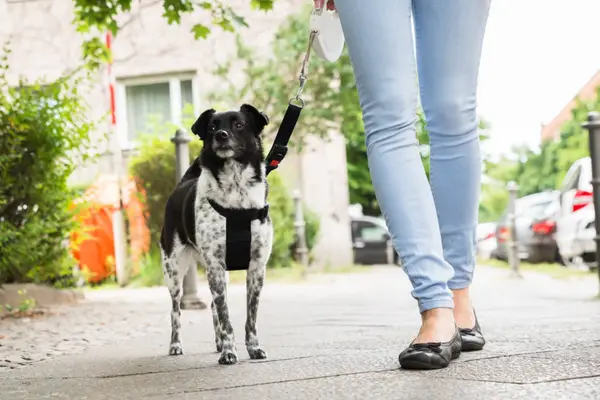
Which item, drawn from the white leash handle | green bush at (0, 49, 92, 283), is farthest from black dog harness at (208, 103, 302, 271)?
green bush at (0, 49, 92, 283)

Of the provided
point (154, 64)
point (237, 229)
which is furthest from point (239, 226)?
point (154, 64)

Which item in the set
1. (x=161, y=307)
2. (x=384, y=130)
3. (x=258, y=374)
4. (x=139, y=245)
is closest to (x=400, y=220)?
A: (x=384, y=130)

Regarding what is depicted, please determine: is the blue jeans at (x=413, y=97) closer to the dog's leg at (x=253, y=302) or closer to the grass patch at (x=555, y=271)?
the dog's leg at (x=253, y=302)

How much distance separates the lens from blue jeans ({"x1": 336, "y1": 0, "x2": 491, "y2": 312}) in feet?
10.1

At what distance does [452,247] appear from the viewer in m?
3.51

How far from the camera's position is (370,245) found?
84.1 ft

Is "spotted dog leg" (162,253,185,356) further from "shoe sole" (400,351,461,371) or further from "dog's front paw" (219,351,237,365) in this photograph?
"shoe sole" (400,351,461,371)

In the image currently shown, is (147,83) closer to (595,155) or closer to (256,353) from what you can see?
(595,155)

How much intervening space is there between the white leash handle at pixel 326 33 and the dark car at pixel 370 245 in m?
21.7

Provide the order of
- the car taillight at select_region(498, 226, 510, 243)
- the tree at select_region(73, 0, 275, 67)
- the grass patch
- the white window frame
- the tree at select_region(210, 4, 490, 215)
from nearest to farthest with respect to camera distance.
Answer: the tree at select_region(73, 0, 275, 67)
the grass patch
the tree at select_region(210, 4, 490, 215)
the white window frame
the car taillight at select_region(498, 226, 510, 243)

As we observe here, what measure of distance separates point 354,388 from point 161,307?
18.0 feet

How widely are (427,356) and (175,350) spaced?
153cm

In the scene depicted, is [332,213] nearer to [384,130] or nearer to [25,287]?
[25,287]

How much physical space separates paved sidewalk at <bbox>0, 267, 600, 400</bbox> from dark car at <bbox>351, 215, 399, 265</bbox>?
63.4 feet
